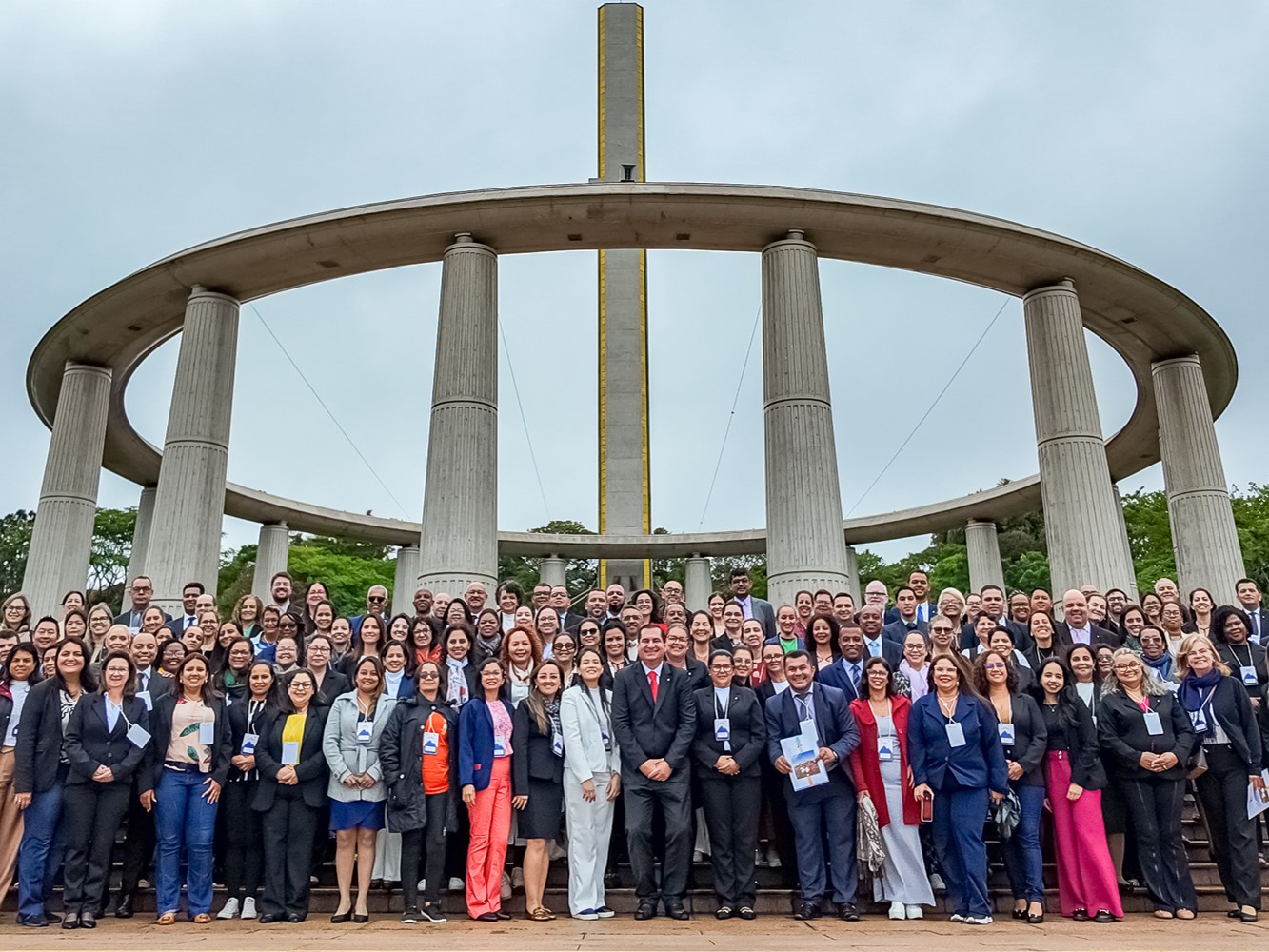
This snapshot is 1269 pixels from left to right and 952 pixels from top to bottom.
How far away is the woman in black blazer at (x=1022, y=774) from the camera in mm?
6387

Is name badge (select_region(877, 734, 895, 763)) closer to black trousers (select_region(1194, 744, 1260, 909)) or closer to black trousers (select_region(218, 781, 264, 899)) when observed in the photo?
Result: black trousers (select_region(1194, 744, 1260, 909))

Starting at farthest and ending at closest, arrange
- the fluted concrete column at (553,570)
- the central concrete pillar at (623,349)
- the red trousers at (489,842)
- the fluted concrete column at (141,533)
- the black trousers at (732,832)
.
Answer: the fluted concrete column at (553,570), the central concrete pillar at (623,349), the fluted concrete column at (141,533), the black trousers at (732,832), the red trousers at (489,842)

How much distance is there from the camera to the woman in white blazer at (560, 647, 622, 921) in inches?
256

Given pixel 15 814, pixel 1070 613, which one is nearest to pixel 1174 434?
pixel 1070 613

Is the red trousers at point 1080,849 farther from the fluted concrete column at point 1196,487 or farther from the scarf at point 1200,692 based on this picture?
the fluted concrete column at point 1196,487

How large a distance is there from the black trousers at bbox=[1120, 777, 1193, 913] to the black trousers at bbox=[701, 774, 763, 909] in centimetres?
255

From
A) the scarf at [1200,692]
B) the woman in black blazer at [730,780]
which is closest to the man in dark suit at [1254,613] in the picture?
the scarf at [1200,692]

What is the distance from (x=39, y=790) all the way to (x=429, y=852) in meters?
2.61

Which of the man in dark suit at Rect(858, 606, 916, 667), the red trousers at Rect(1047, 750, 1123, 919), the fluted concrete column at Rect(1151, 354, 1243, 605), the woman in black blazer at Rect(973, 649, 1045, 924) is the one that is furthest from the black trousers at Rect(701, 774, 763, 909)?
the fluted concrete column at Rect(1151, 354, 1243, 605)

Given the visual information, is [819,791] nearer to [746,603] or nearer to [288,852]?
[746,603]

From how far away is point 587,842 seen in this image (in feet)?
21.6

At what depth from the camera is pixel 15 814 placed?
21.6 ft

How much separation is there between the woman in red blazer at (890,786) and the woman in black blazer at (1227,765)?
1.99 meters

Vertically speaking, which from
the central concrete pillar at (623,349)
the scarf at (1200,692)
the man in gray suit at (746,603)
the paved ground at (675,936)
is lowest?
A: the paved ground at (675,936)
